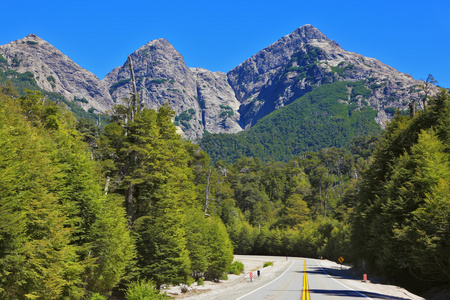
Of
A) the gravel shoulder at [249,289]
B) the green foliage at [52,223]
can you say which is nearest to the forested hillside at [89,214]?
the green foliage at [52,223]

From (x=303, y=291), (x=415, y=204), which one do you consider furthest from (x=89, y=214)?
(x=415, y=204)

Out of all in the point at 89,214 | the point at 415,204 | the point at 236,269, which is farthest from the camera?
the point at 236,269

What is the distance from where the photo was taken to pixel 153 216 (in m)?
30.5

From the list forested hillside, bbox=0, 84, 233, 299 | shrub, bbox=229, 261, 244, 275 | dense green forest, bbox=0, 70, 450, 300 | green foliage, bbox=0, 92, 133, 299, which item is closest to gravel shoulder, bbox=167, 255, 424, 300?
shrub, bbox=229, 261, 244, 275

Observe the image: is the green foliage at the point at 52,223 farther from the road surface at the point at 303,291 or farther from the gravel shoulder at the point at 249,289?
the road surface at the point at 303,291

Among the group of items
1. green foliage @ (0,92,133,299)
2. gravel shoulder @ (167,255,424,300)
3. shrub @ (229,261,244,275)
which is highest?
green foliage @ (0,92,133,299)

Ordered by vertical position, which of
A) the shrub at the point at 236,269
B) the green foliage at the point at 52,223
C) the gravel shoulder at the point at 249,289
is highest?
the green foliage at the point at 52,223

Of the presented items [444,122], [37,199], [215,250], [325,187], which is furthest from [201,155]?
[325,187]

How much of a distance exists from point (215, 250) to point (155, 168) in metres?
16.4

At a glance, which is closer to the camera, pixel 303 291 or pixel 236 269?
pixel 303 291

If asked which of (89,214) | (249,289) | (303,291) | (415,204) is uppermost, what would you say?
(415,204)

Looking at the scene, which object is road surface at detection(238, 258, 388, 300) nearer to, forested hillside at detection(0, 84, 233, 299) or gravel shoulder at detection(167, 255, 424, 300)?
gravel shoulder at detection(167, 255, 424, 300)

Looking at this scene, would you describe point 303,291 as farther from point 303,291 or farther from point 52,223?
point 52,223

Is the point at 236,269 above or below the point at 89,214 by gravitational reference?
below
